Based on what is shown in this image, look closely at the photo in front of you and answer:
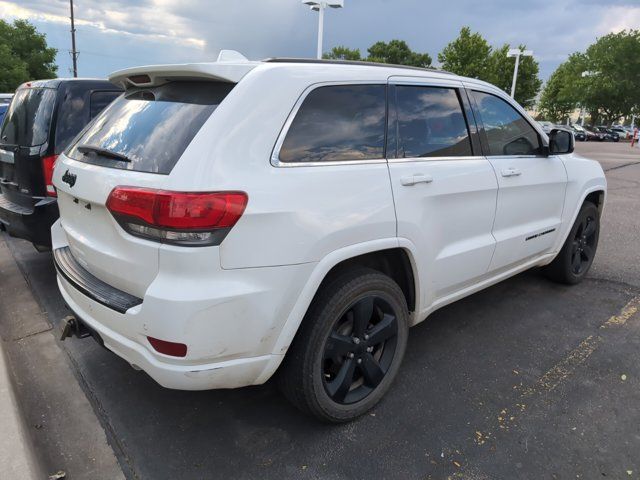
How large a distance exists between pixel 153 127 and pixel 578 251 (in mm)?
4096

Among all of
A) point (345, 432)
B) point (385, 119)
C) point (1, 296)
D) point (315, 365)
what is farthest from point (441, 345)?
point (1, 296)

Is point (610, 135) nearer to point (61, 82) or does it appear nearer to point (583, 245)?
point (583, 245)

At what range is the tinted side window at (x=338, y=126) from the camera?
2.34 meters

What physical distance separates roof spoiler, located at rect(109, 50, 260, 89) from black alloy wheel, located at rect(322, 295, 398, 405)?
127 cm

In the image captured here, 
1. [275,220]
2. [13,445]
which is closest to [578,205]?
[275,220]

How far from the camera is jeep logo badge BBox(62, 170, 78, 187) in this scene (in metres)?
2.54

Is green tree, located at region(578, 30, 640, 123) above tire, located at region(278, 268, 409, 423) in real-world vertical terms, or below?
above

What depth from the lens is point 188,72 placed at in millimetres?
2303

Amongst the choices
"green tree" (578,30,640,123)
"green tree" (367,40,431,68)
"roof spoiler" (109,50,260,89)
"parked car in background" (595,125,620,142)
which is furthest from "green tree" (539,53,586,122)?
"roof spoiler" (109,50,260,89)

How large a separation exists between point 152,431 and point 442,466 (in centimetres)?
152

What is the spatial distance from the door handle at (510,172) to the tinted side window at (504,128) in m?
0.14

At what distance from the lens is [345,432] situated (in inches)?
104

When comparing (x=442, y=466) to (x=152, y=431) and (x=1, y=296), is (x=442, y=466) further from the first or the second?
(x=1, y=296)

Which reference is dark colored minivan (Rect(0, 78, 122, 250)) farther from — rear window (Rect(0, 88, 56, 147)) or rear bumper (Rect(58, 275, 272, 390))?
rear bumper (Rect(58, 275, 272, 390))
